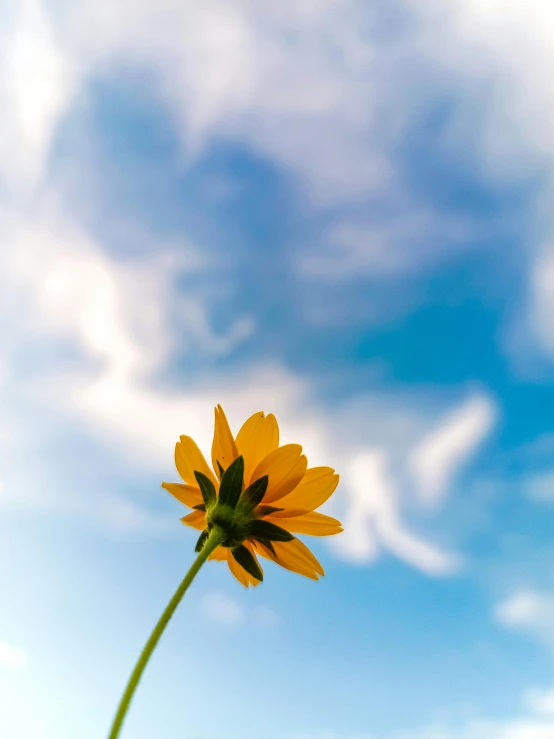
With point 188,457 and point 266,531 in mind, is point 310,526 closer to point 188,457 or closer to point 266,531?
point 266,531

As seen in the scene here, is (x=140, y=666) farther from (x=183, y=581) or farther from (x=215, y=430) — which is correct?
(x=215, y=430)

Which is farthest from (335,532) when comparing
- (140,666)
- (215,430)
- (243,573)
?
(140,666)

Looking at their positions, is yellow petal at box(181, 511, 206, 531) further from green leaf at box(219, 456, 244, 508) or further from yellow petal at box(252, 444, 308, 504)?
yellow petal at box(252, 444, 308, 504)

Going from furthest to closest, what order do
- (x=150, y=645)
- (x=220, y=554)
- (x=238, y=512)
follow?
(x=220, y=554) → (x=238, y=512) → (x=150, y=645)

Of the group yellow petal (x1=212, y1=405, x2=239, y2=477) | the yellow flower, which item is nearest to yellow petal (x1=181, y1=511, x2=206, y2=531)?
the yellow flower

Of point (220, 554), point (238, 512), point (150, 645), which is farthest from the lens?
point (220, 554)

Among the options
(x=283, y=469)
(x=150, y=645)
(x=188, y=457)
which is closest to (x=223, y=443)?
(x=188, y=457)
